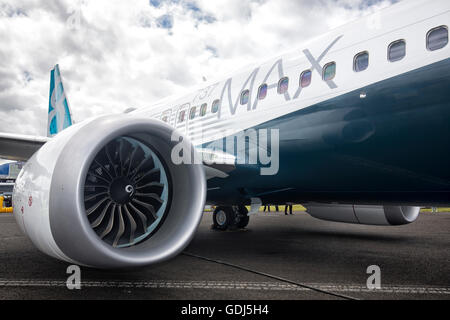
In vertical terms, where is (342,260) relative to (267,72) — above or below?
below

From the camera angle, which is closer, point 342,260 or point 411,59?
point 411,59

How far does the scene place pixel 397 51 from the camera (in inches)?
141

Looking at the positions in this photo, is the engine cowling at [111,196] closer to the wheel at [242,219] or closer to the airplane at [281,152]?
the airplane at [281,152]

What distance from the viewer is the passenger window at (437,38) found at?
3262 mm

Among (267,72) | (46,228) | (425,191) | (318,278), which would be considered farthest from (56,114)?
(425,191)

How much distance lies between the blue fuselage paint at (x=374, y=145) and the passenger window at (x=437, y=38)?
0.19 m

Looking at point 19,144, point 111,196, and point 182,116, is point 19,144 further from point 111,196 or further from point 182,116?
point 182,116

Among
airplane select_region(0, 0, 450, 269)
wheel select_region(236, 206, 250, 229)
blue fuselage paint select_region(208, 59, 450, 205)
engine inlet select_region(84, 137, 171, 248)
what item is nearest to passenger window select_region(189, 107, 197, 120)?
airplane select_region(0, 0, 450, 269)

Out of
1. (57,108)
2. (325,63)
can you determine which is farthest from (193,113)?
(57,108)

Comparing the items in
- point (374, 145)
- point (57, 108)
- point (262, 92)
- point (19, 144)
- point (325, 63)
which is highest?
point (57, 108)

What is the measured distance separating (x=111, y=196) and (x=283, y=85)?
2.49 m

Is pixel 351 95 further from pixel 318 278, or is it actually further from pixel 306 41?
pixel 318 278
